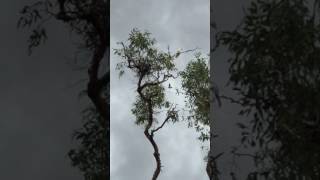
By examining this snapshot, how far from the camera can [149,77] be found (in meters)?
3.25

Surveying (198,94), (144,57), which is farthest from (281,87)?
(144,57)

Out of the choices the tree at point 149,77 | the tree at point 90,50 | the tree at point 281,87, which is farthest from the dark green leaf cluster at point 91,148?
the tree at point 149,77

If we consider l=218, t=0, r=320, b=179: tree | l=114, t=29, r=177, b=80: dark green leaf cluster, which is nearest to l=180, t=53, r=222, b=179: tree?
l=114, t=29, r=177, b=80: dark green leaf cluster

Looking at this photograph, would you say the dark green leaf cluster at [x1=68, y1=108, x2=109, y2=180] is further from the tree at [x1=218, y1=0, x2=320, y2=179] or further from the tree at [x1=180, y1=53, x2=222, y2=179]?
the tree at [x1=180, y1=53, x2=222, y2=179]

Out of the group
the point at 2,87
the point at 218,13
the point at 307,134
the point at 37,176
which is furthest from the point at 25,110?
the point at 307,134

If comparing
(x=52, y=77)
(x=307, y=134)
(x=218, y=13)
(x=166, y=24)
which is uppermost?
(x=166, y=24)

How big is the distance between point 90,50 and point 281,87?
30.7 inches

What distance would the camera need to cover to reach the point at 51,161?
2.11 metres

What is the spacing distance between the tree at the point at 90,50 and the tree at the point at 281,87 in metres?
0.55

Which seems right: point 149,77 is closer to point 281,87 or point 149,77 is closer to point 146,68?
point 146,68

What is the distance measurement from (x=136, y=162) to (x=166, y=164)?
169 millimetres

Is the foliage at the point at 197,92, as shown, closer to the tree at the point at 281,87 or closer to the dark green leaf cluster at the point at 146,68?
the dark green leaf cluster at the point at 146,68

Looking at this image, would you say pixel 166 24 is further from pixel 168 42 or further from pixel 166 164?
pixel 166 164

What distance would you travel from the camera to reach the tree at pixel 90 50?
2160mm
